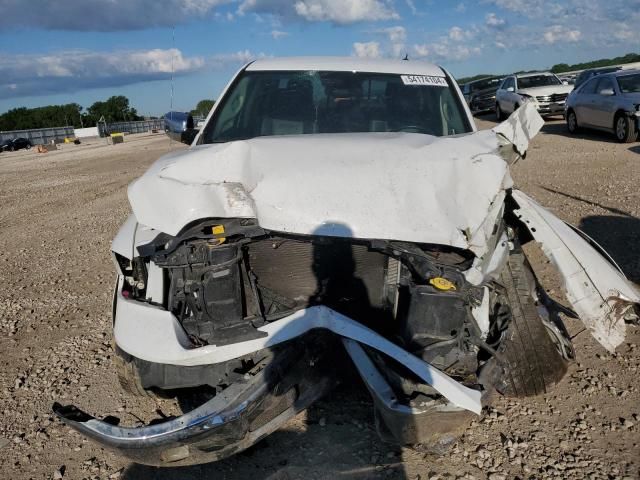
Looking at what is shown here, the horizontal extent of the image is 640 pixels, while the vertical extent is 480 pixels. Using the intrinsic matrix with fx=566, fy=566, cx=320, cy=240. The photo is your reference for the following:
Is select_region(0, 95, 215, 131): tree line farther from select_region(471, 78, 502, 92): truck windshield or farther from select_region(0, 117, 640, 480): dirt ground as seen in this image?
select_region(0, 117, 640, 480): dirt ground

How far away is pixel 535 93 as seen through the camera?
63.3 feet

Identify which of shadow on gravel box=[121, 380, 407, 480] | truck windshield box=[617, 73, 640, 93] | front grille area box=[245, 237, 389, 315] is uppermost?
truck windshield box=[617, 73, 640, 93]

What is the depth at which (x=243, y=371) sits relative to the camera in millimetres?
2607

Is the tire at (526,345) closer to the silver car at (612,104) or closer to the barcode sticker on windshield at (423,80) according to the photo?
the barcode sticker on windshield at (423,80)

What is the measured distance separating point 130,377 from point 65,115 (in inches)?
3703

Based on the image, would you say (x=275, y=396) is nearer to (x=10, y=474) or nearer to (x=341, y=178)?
(x=341, y=178)

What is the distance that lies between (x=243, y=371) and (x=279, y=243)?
0.69 metres

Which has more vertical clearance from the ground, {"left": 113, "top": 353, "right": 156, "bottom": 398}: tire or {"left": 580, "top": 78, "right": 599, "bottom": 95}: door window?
{"left": 580, "top": 78, "right": 599, "bottom": 95}: door window

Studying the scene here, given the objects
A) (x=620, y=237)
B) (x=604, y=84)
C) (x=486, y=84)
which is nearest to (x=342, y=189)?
(x=620, y=237)

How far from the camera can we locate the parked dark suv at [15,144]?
4125cm

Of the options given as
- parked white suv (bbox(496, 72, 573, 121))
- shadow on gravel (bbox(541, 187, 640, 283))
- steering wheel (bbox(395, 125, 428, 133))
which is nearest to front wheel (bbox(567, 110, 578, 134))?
parked white suv (bbox(496, 72, 573, 121))

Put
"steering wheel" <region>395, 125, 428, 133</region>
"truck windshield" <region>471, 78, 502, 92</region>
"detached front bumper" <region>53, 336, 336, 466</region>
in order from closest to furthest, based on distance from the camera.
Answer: "detached front bumper" <region>53, 336, 336, 466</region>
"steering wheel" <region>395, 125, 428, 133</region>
"truck windshield" <region>471, 78, 502, 92</region>

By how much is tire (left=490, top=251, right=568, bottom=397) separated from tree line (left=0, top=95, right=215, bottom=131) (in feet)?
252

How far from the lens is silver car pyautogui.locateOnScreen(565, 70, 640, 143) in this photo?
503 inches
